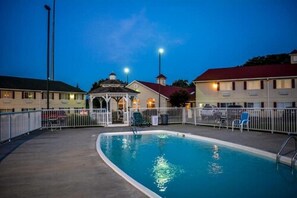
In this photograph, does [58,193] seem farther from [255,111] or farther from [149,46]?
[149,46]

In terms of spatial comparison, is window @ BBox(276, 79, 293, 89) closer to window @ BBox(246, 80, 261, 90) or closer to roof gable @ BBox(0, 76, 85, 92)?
window @ BBox(246, 80, 261, 90)

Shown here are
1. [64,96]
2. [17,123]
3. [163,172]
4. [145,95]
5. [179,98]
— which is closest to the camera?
[163,172]

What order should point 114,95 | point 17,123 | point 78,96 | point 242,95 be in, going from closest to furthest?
point 17,123 → point 114,95 → point 242,95 → point 78,96

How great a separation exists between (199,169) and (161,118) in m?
12.4

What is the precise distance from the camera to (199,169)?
334 inches

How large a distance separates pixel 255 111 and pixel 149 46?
13010 centimetres

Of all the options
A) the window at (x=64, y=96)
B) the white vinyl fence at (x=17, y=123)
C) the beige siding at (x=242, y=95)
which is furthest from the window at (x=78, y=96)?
the white vinyl fence at (x=17, y=123)

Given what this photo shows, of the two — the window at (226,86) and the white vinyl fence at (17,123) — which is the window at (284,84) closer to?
the window at (226,86)

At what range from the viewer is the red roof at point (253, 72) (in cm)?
3093

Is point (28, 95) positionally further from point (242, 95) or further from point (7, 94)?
point (242, 95)

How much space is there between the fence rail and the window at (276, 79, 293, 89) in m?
15.4

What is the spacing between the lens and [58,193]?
16.1 ft

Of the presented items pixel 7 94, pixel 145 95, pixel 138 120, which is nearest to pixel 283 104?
pixel 145 95

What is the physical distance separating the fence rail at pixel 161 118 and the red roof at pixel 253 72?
560 inches
